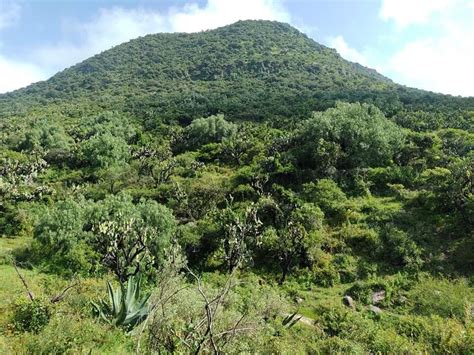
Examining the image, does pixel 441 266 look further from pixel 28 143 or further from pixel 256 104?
pixel 256 104

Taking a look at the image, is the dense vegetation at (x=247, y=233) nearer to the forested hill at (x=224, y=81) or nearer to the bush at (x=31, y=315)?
the bush at (x=31, y=315)

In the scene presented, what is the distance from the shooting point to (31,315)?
12.2 meters

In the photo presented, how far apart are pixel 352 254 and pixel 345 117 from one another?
69.4 feet

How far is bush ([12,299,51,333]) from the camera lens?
1181 cm

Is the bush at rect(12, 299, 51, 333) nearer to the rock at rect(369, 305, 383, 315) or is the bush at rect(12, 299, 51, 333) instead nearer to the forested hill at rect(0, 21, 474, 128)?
the rock at rect(369, 305, 383, 315)

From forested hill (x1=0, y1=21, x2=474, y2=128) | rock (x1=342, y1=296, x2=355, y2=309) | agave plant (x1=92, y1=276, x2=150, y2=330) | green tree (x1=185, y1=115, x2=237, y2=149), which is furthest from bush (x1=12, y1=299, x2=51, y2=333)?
forested hill (x1=0, y1=21, x2=474, y2=128)

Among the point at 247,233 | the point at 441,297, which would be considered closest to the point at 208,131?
the point at 247,233

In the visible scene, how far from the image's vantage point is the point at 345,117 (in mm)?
46906

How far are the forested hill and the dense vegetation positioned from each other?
5172 millimetres

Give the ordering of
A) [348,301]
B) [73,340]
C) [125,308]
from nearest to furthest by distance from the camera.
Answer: [73,340] < [125,308] < [348,301]

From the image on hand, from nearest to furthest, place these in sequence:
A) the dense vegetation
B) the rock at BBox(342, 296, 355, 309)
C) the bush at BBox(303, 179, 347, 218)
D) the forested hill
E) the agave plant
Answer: the dense vegetation, the agave plant, the rock at BBox(342, 296, 355, 309), the bush at BBox(303, 179, 347, 218), the forested hill

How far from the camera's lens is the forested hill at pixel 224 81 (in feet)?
290

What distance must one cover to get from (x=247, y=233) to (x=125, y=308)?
1685cm

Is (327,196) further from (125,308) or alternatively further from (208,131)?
(208,131)
